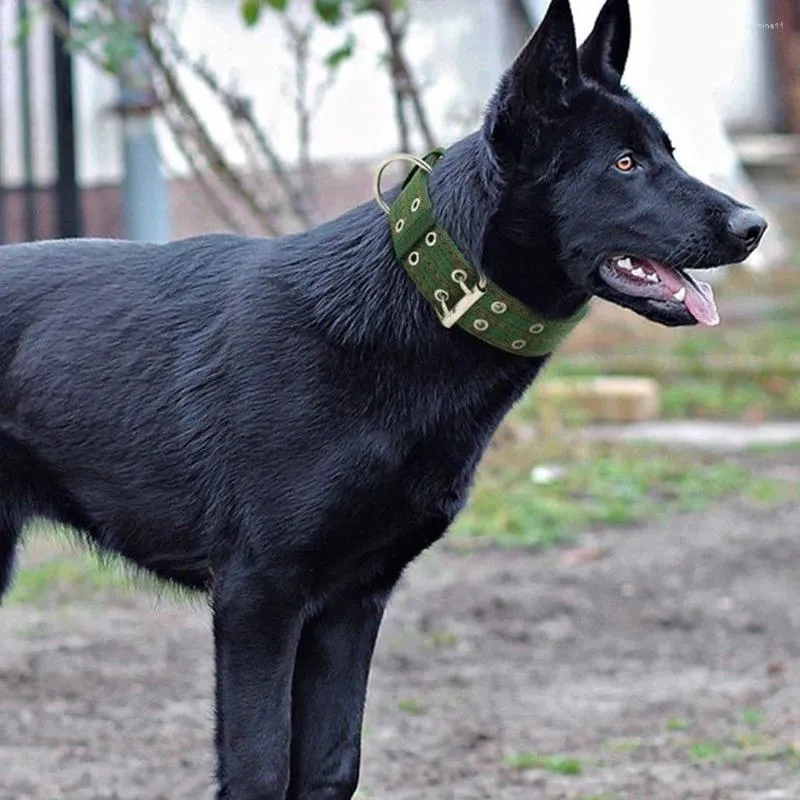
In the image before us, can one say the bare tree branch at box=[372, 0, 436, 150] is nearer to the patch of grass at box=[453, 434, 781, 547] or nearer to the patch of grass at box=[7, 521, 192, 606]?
the patch of grass at box=[453, 434, 781, 547]

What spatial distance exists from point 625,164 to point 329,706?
48.3 inches

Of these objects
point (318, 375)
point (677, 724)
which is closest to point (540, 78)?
point (318, 375)

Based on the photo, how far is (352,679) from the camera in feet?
11.5

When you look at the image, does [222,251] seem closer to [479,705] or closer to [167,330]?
[167,330]

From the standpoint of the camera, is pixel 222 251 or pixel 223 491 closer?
pixel 223 491

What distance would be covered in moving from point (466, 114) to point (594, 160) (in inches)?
190

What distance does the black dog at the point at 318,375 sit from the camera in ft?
10.2

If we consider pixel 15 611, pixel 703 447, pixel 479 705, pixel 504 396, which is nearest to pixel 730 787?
pixel 479 705

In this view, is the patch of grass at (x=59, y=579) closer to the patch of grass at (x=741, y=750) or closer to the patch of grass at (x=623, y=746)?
the patch of grass at (x=623, y=746)

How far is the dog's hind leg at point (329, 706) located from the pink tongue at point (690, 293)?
876 millimetres

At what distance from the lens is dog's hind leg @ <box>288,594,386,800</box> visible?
347cm

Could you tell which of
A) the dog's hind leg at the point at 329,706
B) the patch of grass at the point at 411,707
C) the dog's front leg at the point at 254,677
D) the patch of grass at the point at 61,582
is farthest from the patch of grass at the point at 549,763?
the patch of grass at the point at 61,582

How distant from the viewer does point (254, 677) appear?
127 inches

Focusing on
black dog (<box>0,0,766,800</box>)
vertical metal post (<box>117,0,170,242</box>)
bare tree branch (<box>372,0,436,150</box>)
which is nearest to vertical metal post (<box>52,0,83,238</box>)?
vertical metal post (<box>117,0,170,242</box>)
